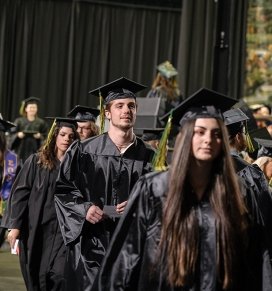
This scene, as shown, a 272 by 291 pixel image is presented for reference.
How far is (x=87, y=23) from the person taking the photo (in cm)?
1978

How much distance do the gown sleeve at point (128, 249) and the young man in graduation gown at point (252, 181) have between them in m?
0.56

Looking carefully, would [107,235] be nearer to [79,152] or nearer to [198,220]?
[79,152]

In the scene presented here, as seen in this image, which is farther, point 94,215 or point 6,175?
point 6,175

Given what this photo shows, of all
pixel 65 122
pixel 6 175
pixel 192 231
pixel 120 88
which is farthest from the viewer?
pixel 6 175

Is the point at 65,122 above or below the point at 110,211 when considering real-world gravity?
above

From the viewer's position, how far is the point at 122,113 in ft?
22.2

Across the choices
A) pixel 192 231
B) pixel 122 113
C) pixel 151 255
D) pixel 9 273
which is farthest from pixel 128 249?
pixel 9 273

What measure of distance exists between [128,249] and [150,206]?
24 centimetres

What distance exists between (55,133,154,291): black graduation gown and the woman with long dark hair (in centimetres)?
161

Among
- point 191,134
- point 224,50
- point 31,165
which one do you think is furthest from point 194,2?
point 191,134

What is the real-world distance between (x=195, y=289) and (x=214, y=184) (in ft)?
1.71

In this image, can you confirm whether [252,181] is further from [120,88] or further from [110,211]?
[120,88]

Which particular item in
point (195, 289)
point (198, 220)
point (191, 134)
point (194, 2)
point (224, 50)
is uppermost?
point (194, 2)

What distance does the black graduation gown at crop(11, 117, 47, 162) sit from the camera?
54.9ft
